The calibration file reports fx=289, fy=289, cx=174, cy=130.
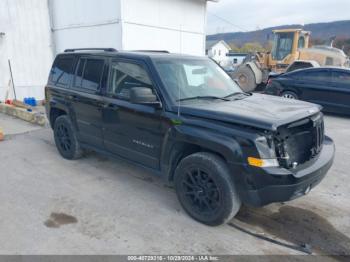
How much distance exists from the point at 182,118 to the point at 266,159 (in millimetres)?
1055

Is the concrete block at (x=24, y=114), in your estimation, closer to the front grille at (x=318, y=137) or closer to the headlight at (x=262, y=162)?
the headlight at (x=262, y=162)

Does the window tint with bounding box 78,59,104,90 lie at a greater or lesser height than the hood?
greater

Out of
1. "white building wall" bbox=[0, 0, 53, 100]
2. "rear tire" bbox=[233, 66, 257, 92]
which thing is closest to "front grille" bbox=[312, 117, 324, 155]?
"rear tire" bbox=[233, 66, 257, 92]

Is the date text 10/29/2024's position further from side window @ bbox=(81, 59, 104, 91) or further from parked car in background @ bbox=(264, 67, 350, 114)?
parked car in background @ bbox=(264, 67, 350, 114)

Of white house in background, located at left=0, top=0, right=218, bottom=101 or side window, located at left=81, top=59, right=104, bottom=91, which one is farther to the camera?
white house in background, located at left=0, top=0, right=218, bottom=101

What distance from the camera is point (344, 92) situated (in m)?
8.98

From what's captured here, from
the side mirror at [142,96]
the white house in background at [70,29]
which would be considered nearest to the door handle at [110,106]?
the side mirror at [142,96]

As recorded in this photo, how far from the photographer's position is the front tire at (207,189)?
306 centimetres

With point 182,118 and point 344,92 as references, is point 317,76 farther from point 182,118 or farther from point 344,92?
point 182,118

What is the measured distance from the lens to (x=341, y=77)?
30.1ft

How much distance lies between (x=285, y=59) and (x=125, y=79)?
1271cm

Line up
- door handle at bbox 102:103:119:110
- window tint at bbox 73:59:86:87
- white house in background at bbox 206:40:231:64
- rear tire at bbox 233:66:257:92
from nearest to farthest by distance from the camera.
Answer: door handle at bbox 102:103:119:110, window tint at bbox 73:59:86:87, rear tire at bbox 233:66:257:92, white house in background at bbox 206:40:231:64

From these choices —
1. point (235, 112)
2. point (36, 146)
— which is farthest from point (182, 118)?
point (36, 146)

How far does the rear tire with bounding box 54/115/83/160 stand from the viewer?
5.13m
